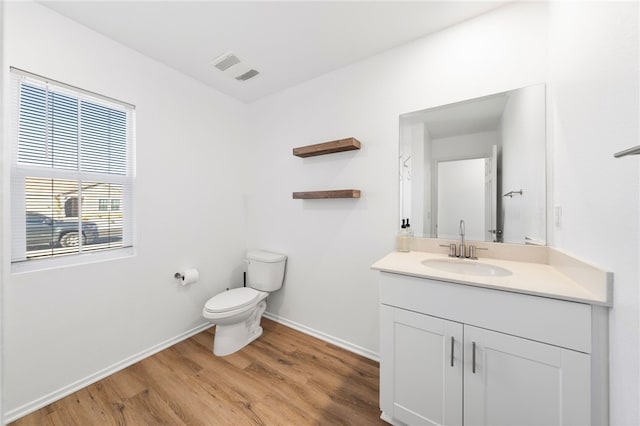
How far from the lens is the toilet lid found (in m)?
2.07

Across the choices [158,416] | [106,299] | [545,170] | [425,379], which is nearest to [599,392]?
[425,379]

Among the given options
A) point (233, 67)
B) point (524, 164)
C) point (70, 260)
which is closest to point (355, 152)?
point (524, 164)

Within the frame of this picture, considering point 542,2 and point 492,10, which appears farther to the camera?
point 492,10

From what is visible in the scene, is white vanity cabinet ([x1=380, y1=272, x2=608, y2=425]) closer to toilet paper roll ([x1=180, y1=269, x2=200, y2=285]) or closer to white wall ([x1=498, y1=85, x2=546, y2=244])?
white wall ([x1=498, y1=85, x2=546, y2=244])

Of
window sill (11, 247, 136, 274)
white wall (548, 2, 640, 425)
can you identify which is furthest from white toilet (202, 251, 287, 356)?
white wall (548, 2, 640, 425)

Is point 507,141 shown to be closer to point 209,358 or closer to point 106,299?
point 209,358

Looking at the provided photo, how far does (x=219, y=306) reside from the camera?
2092 millimetres

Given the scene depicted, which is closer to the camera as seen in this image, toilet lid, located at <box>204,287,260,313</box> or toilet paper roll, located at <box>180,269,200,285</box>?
toilet lid, located at <box>204,287,260,313</box>

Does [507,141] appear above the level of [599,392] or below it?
above

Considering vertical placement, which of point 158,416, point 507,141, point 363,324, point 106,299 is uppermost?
point 507,141

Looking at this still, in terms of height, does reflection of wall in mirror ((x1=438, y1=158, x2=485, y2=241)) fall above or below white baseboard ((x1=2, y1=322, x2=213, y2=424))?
above

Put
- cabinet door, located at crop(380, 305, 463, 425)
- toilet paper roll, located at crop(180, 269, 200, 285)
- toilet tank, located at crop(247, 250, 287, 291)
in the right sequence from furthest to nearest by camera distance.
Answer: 1. toilet tank, located at crop(247, 250, 287, 291)
2. toilet paper roll, located at crop(180, 269, 200, 285)
3. cabinet door, located at crop(380, 305, 463, 425)

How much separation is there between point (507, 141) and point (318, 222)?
4.84 feet

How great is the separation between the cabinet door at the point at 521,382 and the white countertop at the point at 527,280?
22 centimetres
